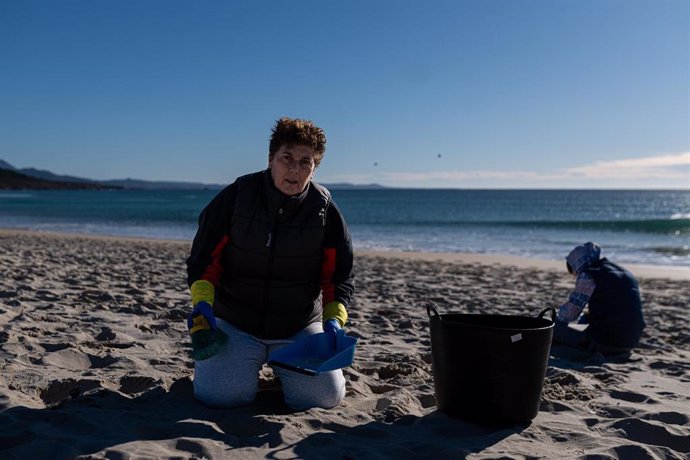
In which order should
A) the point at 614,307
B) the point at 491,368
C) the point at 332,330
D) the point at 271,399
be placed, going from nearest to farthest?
1. the point at 491,368
2. the point at 332,330
3. the point at 271,399
4. the point at 614,307

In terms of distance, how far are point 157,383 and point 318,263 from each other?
3.62 feet

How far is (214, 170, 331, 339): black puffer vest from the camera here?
3.22 meters

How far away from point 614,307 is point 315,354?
96.6 inches

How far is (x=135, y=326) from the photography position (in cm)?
471

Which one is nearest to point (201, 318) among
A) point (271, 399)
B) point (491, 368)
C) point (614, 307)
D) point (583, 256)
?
point (271, 399)

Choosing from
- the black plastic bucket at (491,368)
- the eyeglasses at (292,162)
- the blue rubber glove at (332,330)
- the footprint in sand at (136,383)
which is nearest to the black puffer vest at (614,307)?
the black plastic bucket at (491,368)

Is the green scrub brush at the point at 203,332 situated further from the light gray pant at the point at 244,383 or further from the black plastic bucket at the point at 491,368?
the black plastic bucket at the point at 491,368

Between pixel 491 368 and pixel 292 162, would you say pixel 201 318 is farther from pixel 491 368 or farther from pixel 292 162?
pixel 491 368

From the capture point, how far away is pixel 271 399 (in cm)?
332

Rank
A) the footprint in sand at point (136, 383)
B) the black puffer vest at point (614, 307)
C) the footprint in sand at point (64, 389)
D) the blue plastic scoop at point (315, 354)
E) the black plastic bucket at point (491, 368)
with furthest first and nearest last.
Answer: the black puffer vest at point (614, 307) → the footprint in sand at point (136, 383) → the footprint in sand at point (64, 389) → the blue plastic scoop at point (315, 354) → the black plastic bucket at point (491, 368)

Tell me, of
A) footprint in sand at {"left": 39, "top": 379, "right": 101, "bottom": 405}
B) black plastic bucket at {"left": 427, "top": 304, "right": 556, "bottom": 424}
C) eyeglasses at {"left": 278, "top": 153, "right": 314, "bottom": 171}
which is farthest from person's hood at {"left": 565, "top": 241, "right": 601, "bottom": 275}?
footprint in sand at {"left": 39, "top": 379, "right": 101, "bottom": 405}

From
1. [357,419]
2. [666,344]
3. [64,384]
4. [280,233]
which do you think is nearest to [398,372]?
[357,419]

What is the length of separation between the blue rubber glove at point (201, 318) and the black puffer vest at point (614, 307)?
2845mm

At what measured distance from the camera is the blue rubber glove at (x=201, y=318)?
10.00 ft
